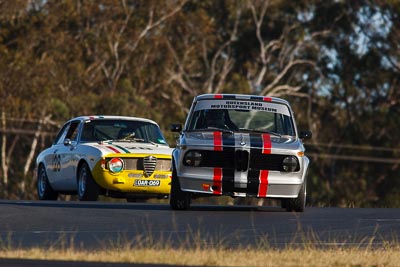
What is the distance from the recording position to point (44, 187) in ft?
77.5

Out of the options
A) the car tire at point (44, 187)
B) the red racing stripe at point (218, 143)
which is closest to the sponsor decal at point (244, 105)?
the red racing stripe at point (218, 143)

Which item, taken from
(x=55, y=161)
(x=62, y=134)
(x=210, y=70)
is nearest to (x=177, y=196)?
(x=55, y=161)

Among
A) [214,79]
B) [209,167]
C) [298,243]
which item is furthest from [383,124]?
[298,243]

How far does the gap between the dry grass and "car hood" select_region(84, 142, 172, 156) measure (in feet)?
30.6

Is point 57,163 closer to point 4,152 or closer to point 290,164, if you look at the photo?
point 290,164

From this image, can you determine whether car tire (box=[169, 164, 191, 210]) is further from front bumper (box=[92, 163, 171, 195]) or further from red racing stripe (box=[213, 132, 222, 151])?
front bumper (box=[92, 163, 171, 195])

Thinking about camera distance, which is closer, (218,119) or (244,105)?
(218,119)

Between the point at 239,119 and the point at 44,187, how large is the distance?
6.14 meters

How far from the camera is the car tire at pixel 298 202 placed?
1750 centimetres

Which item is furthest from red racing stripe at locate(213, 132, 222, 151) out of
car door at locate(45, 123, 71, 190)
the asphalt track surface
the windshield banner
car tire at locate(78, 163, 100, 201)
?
car door at locate(45, 123, 71, 190)

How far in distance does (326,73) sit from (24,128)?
53.5 feet

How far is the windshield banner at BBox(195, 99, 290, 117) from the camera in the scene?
18281 mm

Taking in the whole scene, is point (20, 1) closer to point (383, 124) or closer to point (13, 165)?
point (13, 165)

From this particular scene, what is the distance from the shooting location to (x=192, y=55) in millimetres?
59719
